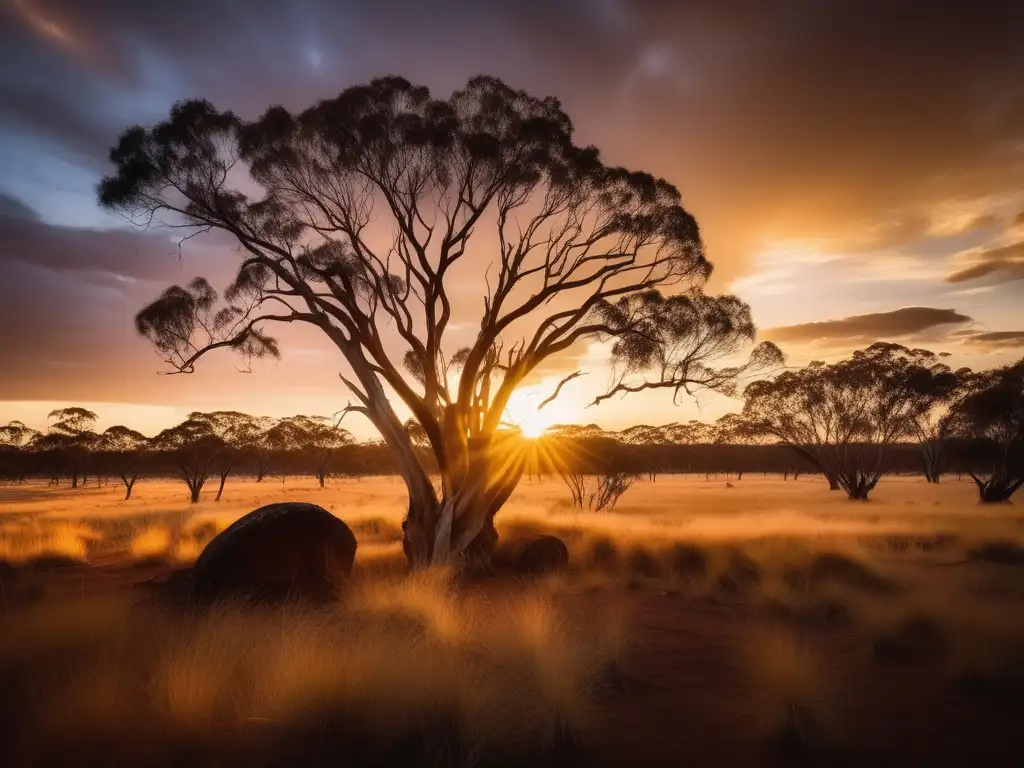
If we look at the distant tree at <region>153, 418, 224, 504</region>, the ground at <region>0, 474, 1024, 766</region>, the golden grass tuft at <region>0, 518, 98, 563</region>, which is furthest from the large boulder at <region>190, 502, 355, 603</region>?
the distant tree at <region>153, 418, 224, 504</region>

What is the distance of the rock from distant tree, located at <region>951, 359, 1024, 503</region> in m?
34.9

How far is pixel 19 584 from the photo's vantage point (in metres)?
10.8

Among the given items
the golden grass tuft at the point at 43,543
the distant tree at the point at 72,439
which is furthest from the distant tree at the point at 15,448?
the golden grass tuft at the point at 43,543

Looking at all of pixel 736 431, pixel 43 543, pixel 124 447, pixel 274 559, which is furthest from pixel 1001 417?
pixel 124 447

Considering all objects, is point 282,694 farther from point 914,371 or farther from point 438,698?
point 914,371

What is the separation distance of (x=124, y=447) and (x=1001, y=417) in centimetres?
7949

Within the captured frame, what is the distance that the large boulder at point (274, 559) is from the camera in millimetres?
9977

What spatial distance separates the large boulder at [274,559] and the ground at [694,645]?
A: 907 millimetres

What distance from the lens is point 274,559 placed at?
10.6m

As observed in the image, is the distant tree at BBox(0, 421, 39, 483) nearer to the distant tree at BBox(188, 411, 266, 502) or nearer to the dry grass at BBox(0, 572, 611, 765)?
the distant tree at BBox(188, 411, 266, 502)

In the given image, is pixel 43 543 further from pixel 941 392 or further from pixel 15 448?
pixel 15 448

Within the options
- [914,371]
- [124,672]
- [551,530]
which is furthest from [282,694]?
[914,371]

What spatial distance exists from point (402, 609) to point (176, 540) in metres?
12.8

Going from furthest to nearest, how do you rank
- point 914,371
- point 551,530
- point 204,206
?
point 914,371, point 551,530, point 204,206
